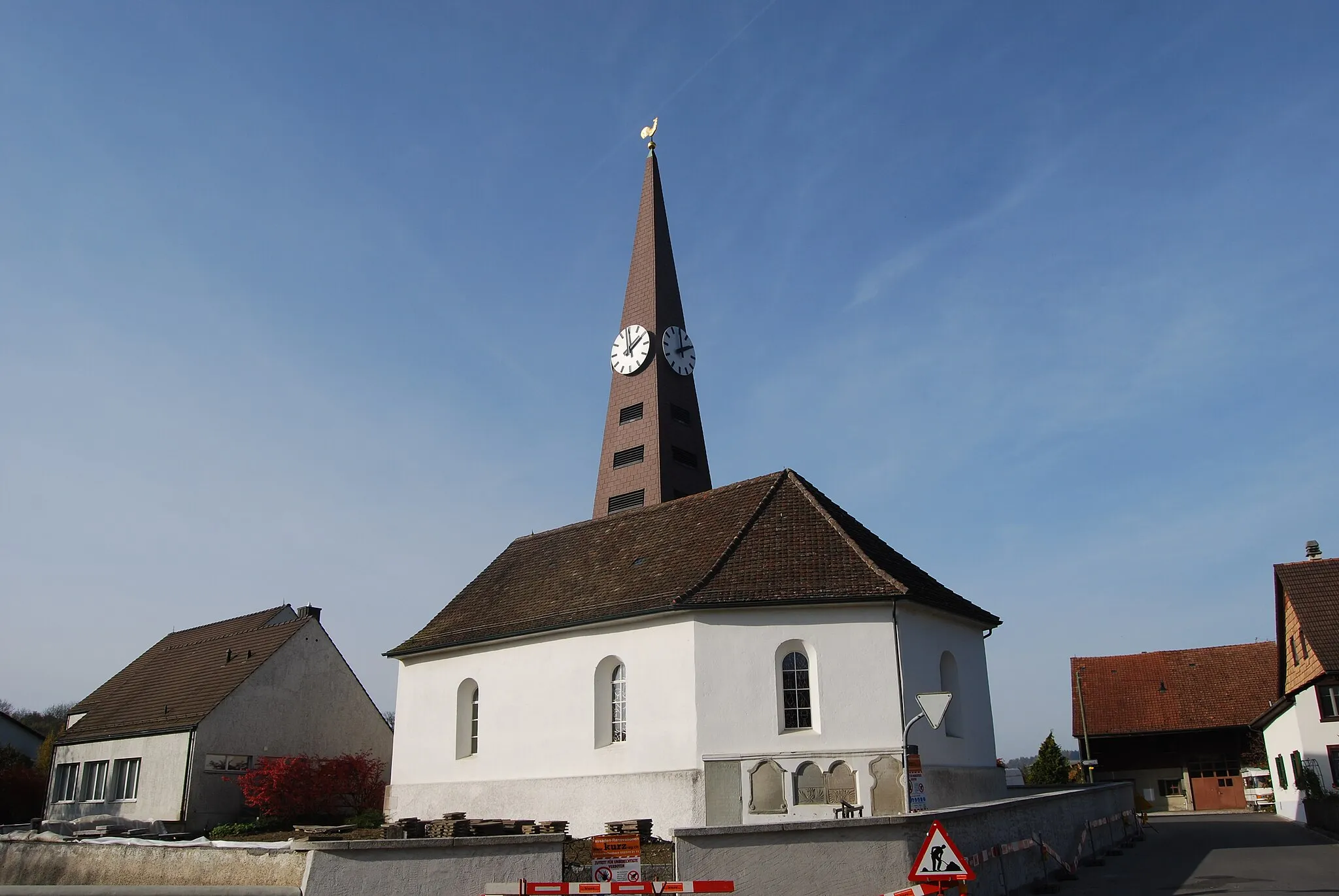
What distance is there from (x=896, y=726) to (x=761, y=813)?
3.03m

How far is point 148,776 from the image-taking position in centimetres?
2820

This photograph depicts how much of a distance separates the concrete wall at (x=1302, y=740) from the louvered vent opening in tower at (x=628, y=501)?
20.1 metres

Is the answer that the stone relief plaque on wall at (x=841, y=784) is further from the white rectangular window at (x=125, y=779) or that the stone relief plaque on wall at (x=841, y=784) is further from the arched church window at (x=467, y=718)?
the white rectangular window at (x=125, y=779)

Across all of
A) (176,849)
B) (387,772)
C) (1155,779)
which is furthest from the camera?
(1155,779)

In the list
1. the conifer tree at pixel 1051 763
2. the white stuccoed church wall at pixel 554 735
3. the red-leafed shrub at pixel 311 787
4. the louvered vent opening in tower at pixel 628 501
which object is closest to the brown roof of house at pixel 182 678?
the red-leafed shrub at pixel 311 787

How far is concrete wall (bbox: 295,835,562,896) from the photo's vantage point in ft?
38.9

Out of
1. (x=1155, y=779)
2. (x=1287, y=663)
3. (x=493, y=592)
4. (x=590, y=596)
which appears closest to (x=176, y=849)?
(x=590, y=596)

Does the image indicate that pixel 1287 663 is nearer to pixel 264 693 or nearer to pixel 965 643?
pixel 965 643

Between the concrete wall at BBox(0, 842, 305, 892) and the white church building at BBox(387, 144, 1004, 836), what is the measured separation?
Result: 21.7 feet

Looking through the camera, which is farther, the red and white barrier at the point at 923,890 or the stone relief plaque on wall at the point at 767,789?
the stone relief plaque on wall at the point at 767,789

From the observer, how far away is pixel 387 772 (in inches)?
1233

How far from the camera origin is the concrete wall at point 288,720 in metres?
27.3

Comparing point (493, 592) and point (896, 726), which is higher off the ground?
point (493, 592)

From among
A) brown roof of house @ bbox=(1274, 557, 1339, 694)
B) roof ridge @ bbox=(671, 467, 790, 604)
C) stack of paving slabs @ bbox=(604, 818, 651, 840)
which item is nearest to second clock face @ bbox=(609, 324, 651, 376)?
roof ridge @ bbox=(671, 467, 790, 604)
